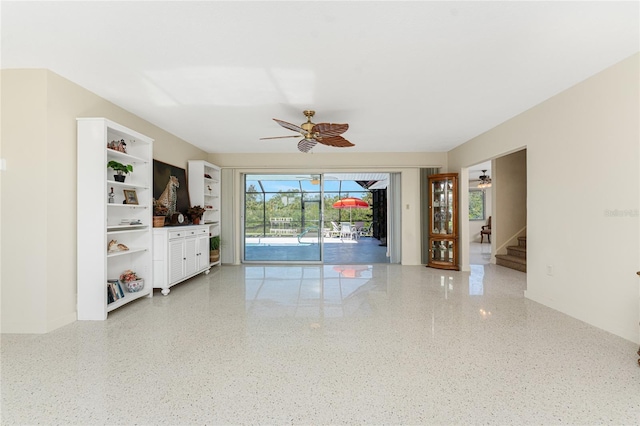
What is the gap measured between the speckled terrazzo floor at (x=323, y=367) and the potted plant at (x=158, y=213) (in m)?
1.20

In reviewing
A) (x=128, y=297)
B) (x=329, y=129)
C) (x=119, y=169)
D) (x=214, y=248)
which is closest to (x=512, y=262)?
(x=329, y=129)

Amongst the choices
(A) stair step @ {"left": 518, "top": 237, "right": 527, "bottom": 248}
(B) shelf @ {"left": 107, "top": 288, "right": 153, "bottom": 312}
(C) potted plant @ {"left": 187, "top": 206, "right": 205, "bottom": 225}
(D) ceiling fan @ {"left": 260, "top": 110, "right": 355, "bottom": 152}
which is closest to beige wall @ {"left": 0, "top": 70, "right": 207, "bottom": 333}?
(B) shelf @ {"left": 107, "top": 288, "right": 153, "bottom": 312}

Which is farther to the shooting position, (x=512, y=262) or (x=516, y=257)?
(x=516, y=257)

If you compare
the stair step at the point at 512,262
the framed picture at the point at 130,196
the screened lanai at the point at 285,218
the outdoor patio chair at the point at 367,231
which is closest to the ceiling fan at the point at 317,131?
the framed picture at the point at 130,196

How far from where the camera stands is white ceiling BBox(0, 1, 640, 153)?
6.60 ft

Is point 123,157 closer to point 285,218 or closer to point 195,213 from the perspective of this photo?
point 195,213

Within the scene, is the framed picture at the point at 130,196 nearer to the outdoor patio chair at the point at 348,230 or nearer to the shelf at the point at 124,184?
the shelf at the point at 124,184

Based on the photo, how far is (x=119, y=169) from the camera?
355cm

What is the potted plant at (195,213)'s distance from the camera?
5.38 m

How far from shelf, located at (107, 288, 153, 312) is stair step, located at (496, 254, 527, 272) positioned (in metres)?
6.60

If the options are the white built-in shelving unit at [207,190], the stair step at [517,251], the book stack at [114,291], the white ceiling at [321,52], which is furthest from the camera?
the stair step at [517,251]

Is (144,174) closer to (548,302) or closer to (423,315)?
(423,315)

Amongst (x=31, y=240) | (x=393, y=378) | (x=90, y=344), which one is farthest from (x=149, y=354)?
(x=393, y=378)

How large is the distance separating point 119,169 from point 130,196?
0.55 meters
